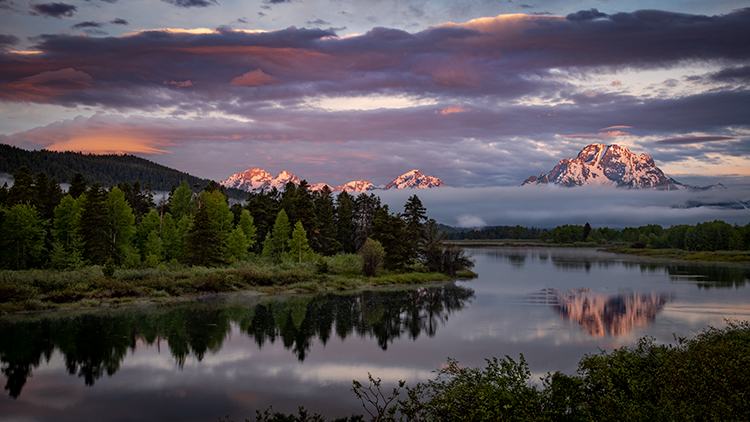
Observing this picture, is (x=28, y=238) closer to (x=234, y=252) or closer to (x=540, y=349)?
(x=234, y=252)

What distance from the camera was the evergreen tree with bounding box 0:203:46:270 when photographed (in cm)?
5403

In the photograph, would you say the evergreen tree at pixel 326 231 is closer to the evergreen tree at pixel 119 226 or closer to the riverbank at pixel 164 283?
the riverbank at pixel 164 283

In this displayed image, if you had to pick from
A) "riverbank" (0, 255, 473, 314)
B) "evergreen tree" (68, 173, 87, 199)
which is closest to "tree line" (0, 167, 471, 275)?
"evergreen tree" (68, 173, 87, 199)

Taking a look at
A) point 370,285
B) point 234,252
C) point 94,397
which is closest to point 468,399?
point 94,397

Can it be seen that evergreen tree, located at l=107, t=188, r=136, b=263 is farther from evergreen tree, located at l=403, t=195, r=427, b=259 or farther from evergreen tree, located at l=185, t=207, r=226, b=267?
evergreen tree, located at l=403, t=195, r=427, b=259

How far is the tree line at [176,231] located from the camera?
5700 cm

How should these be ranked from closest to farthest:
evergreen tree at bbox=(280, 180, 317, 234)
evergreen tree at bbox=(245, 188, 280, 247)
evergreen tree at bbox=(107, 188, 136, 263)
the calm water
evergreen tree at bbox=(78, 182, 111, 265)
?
1. the calm water
2. evergreen tree at bbox=(78, 182, 111, 265)
3. evergreen tree at bbox=(107, 188, 136, 263)
4. evergreen tree at bbox=(280, 180, 317, 234)
5. evergreen tree at bbox=(245, 188, 280, 247)

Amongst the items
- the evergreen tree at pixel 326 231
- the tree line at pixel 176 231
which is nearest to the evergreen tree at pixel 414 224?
the tree line at pixel 176 231

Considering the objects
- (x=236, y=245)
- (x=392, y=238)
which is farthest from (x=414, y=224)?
(x=236, y=245)

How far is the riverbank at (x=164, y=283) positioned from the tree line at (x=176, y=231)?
11.1ft

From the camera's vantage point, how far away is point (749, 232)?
140 m

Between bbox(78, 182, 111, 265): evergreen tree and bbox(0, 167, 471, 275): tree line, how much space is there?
Answer: 0.11 meters

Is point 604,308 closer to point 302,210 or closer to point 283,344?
point 283,344

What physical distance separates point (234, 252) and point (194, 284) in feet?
64.8
